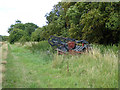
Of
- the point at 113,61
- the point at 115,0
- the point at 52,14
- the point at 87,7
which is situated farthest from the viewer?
the point at 52,14

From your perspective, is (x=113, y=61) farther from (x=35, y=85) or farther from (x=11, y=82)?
(x=11, y=82)

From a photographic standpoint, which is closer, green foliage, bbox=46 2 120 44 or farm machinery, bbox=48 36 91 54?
green foliage, bbox=46 2 120 44

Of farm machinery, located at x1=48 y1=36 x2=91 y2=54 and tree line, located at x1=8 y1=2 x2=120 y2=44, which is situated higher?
tree line, located at x1=8 y1=2 x2=120 y2=44

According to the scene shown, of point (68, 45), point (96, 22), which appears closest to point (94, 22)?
point (96, 22)

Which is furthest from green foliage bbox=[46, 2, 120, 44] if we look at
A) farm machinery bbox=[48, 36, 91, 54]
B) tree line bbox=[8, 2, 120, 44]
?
farm machinery bbox=[48, 36, 91, 54]

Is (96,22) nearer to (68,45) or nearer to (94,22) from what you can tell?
(94,22)

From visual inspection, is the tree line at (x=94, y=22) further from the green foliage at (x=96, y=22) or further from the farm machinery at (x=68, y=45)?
the farm machinery at (x=68, y=45)

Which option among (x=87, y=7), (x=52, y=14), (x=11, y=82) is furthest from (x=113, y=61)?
(x=52, y=14)

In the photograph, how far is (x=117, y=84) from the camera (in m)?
3.28

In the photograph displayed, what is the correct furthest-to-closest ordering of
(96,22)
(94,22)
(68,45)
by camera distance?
(68,45) < (94,22) < (96,22)

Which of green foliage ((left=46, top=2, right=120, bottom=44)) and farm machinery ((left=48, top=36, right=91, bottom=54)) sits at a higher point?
green foliage ((left=46, top=2, right=120, bottom=44))

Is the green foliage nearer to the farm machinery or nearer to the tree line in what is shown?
the tree line

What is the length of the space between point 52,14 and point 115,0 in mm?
9737

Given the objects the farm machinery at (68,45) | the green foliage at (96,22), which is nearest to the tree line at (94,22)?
the green foliage at (96,22)
